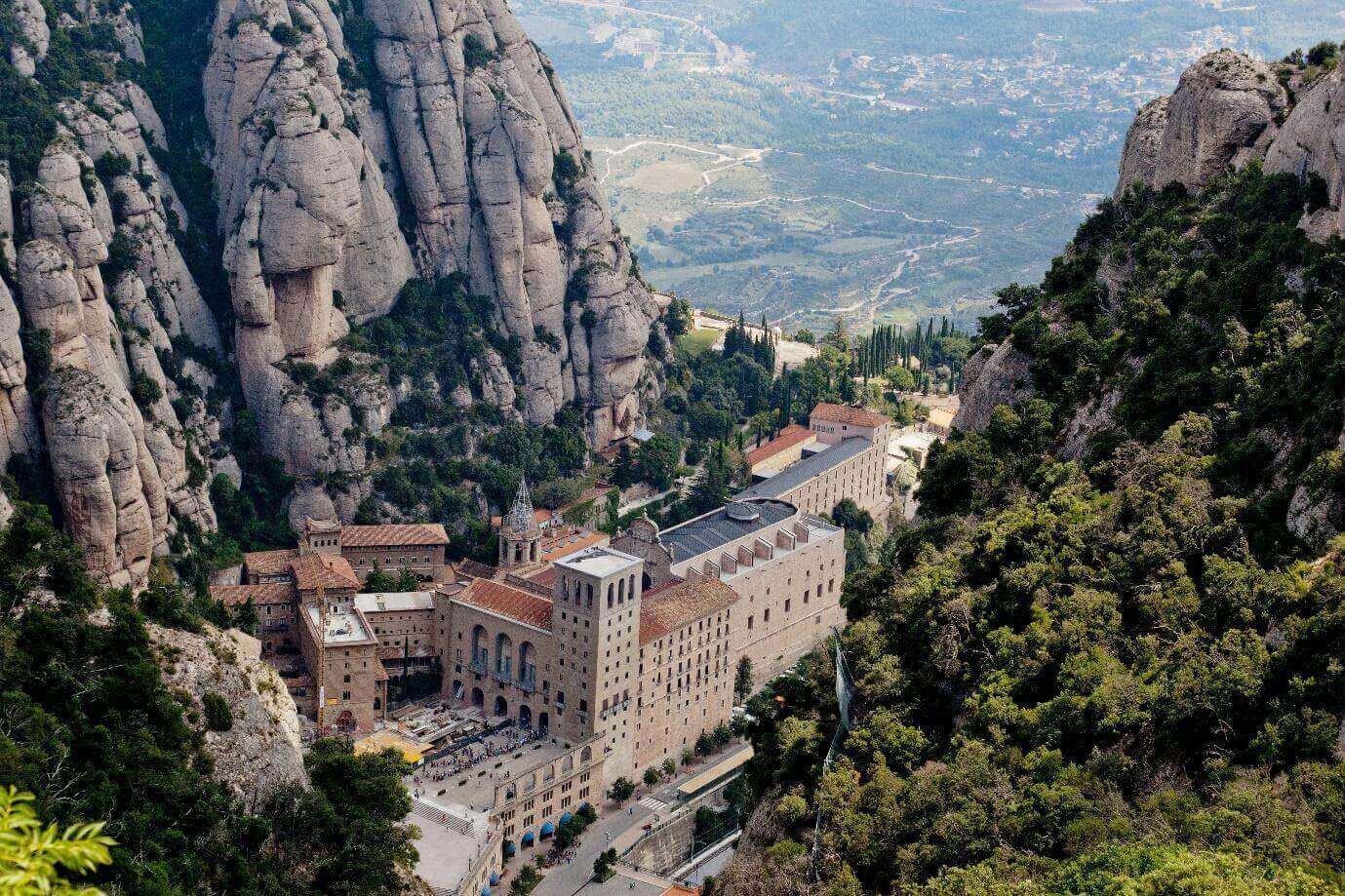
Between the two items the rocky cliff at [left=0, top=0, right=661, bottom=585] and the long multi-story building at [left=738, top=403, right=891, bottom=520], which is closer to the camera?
the rocky cliff at [left=0, top=0, right=661, bottom=585]

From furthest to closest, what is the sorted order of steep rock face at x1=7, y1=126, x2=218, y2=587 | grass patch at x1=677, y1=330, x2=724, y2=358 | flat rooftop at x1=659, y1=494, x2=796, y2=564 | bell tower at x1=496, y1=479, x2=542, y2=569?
grass patch at x1=677, y1=330, x2=724, y2=358
bell tower at x1=496, y1=479, x2=542, y2=569
flat rooftop at x1=659, y1=494, x2=796, y2=564
steep rock face at x1=7, y1=126, x2=218, y2=587

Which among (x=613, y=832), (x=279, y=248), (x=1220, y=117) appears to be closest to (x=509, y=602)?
(x=613, y=832)

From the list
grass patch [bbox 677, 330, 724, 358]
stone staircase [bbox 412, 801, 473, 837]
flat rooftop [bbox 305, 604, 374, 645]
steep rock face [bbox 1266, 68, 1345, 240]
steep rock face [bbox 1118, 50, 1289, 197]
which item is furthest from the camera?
grass patch [bbox 677, 330, 724, 358]

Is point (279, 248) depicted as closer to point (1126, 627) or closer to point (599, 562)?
point (599, 562)

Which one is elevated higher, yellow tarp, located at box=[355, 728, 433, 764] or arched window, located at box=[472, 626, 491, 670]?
arched window, located at box=[472, 626, 491, 670]

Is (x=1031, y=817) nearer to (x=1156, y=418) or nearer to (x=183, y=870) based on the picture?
(x=1156, y=418)

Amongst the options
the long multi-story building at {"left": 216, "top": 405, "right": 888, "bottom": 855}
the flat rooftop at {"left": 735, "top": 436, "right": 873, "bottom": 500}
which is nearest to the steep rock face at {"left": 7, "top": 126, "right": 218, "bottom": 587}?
the long multi-story building at {"left": 216, "top": 405, "right": 888, "bottom": 855}

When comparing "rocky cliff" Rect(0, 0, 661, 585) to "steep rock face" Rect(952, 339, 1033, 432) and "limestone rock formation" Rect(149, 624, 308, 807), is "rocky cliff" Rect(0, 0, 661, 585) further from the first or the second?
"steep rock face" Rect(952, 339, 1033, 432)
